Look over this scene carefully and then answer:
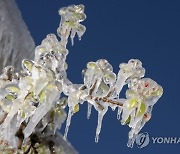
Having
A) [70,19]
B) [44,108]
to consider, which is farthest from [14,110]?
[70,19]

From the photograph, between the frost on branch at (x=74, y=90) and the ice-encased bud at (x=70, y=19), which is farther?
the ice-encased bud at (x=70, y=19)

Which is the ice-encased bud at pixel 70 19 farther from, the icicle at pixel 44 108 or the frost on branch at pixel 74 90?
the icicle at pixel 44 108

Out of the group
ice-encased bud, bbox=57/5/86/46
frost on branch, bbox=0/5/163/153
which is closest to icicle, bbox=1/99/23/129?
frost on branch, bbox=0/5/163/153

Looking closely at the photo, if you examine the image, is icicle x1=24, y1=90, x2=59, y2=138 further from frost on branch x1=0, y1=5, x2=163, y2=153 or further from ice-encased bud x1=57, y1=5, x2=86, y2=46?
ice-encased bud x1=57, y1=5, x2=86, y2=46

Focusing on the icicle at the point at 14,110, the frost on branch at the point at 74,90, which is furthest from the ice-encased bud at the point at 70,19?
the icicle at the point at 14,110

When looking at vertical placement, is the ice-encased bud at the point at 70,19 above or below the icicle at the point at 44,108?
above

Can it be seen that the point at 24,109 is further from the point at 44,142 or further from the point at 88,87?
the point at 44,142

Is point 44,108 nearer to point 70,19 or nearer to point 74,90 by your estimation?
point 74,90

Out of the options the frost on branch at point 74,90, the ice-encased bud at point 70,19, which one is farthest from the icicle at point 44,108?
the ice-encased bud at point 70,19

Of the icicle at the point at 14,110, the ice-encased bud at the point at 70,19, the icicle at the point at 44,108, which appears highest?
the ice-encased bud at the point at 70,19

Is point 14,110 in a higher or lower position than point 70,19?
lower

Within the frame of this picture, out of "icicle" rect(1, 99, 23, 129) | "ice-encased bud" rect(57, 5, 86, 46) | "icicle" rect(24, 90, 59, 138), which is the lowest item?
"icicle" rect(24, 90, 59, 138)
